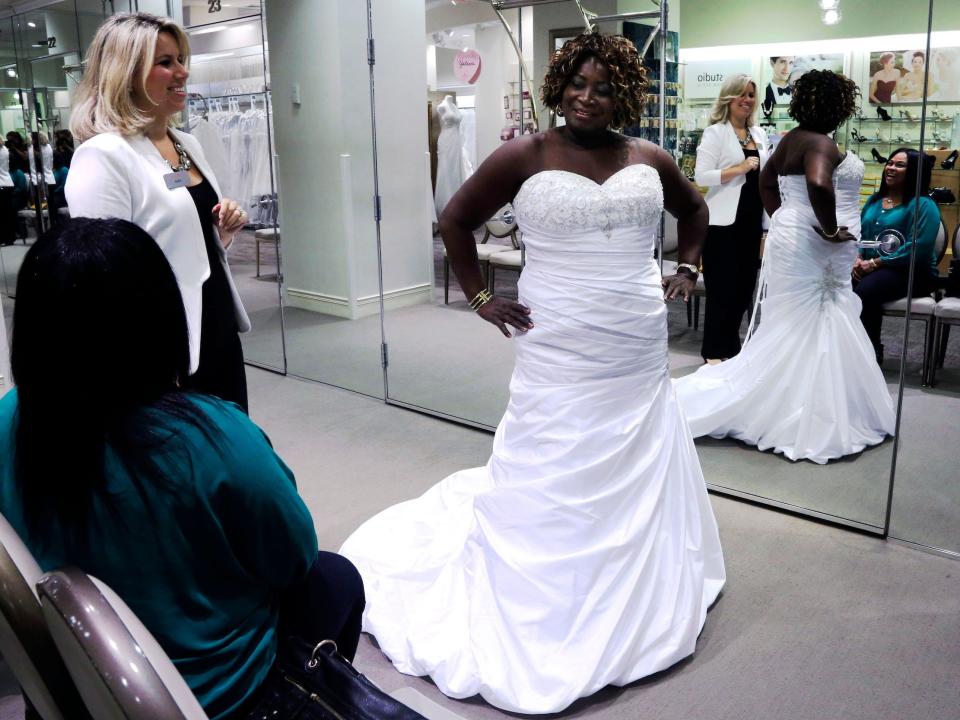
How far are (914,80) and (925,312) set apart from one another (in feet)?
2.39

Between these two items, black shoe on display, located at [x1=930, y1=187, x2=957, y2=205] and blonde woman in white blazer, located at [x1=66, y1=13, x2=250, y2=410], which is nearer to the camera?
blonde woman in white blazer, located at [x1=66, y1=13, x2=250, y2=410]

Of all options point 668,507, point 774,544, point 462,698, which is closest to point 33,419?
point 462,698

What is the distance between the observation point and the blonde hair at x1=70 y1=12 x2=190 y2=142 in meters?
2.25

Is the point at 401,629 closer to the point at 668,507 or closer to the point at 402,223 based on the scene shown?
the point at 668,507

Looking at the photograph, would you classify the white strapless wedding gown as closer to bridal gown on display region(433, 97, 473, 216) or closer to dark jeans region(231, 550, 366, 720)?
bridal gown on display region(433, 97, 473, 216)

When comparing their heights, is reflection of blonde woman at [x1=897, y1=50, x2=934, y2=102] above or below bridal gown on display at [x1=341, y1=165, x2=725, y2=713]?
above

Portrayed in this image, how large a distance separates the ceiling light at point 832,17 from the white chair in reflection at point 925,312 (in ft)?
2.52

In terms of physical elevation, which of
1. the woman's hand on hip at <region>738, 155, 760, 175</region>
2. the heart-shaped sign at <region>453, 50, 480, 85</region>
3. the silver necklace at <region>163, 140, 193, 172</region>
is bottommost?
the woman's hand on hip at <region>738, 155, 760, 175</region>

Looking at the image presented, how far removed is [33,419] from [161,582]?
0.26m

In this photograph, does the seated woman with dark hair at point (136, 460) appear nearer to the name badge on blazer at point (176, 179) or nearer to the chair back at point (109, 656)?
the chair back at point (109, 656)

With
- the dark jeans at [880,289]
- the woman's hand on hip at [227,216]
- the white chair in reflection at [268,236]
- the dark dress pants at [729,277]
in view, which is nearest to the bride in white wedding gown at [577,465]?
the woman's hand on hip at [227,216]

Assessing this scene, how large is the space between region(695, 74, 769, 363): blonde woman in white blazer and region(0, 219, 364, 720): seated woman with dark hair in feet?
7.63

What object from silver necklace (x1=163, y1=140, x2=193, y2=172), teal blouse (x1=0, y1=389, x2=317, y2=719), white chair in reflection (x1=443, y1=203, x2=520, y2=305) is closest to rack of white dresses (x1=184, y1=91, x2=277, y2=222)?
white chair in reflection (x1=443, y1=203, x2=520, y2=305)

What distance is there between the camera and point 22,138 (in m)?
7.38
